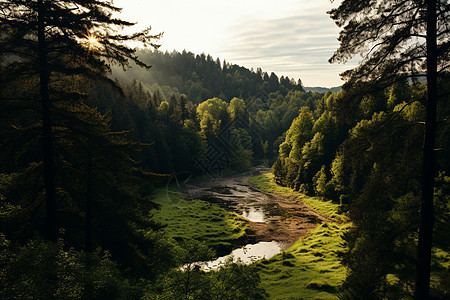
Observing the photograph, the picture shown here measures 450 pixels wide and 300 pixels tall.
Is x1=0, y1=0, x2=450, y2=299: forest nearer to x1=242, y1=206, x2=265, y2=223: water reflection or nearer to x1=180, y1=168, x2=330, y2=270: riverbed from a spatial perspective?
x1=180, y1=168, x2=330, y2=270: riverbed

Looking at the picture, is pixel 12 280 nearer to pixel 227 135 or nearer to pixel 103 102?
pixel 103 102

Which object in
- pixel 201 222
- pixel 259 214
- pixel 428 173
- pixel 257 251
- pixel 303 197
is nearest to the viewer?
pixel 428 173

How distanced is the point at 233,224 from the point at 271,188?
108 ft

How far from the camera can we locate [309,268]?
88.5 ft

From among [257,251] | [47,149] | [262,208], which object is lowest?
[262,208]

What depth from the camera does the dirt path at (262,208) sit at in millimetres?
40731

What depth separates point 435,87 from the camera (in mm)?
7863

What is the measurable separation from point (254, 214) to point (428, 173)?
45.3 m

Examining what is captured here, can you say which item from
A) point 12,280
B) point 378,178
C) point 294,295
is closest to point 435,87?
point 378,178

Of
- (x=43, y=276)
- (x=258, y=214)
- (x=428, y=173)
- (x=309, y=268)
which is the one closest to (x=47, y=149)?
(x=43, y=276)

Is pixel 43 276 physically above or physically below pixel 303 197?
above

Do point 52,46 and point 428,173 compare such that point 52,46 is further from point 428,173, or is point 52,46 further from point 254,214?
point 254,214

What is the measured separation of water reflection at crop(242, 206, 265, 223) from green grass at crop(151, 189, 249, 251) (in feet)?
7.08

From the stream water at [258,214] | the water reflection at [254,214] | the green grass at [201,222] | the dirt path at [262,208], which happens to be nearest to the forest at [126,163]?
the stream water at [258,214]
